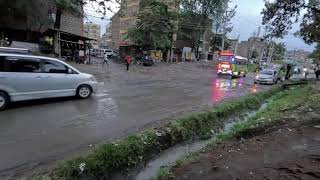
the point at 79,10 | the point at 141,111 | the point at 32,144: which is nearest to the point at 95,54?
the point at 79,10

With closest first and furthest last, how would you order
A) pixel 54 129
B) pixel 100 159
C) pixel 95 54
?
pixel 100 159 < pixel 54 129 < pixel 95 54

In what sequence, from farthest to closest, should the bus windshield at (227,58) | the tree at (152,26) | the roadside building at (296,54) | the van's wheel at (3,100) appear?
the roadside building at (296,54)
the tree at (152,26)
the bus windshield at (227,58)
the van's wheel at (3,100)

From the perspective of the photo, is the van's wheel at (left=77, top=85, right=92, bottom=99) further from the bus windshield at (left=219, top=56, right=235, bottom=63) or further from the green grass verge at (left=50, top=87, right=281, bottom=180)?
the bus windshield at (left=219, top=56, right=235, bottom=63)

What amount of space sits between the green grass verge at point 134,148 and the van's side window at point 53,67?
5303 millimetres

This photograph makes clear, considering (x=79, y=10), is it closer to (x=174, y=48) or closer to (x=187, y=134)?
(x=187, y=134)

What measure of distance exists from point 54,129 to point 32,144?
1480 mm

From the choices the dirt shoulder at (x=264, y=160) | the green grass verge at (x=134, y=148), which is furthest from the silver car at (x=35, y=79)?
the dirt shoulder at (x=264, y=160)

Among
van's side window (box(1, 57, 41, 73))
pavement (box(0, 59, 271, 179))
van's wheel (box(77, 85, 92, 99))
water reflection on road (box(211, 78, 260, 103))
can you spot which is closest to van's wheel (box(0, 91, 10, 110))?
pavement (box(0, 59, 271, 179))

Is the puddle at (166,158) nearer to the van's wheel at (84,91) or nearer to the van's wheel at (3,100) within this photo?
the van's wheel at (3,100)

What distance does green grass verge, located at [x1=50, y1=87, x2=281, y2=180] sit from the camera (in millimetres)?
6555

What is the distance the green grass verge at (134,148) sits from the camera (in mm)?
6555

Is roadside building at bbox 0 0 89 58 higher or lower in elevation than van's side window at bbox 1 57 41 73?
higher

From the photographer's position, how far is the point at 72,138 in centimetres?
865

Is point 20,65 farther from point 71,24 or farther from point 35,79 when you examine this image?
point 71,24
